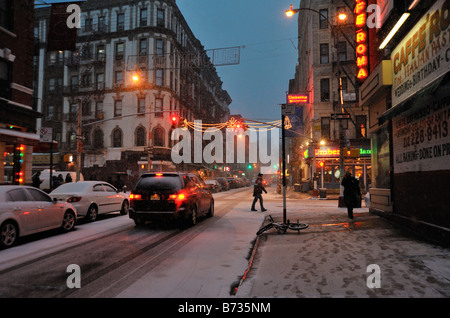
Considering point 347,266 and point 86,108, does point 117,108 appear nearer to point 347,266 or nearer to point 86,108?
point 86,108

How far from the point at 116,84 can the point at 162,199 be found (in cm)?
3709

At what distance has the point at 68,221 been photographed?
31.1 feet

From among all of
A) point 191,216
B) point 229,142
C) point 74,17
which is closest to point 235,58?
point 74,17

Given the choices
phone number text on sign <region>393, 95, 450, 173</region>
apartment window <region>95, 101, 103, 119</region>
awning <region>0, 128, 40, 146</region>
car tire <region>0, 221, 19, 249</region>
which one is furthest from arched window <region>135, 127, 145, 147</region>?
phone number text on sign <region>393, 95, 450, 173</region>

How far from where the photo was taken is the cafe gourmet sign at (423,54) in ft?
22.4

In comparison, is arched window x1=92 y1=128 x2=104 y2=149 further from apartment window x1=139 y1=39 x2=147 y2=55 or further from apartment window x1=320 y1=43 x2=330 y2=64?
apartment window x1=320 y1=43 x2=330 y2=64

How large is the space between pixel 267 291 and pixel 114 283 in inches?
89.1

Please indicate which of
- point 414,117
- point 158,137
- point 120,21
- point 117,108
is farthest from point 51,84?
point 414,117

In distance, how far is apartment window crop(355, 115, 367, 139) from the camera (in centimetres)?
3025

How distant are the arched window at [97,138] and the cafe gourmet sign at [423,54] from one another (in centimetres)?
3936

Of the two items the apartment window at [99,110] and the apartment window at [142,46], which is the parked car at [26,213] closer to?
the apartment window at [99,110]

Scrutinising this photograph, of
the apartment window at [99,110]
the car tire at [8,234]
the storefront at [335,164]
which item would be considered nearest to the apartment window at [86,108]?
the apartment window at [99,110]
